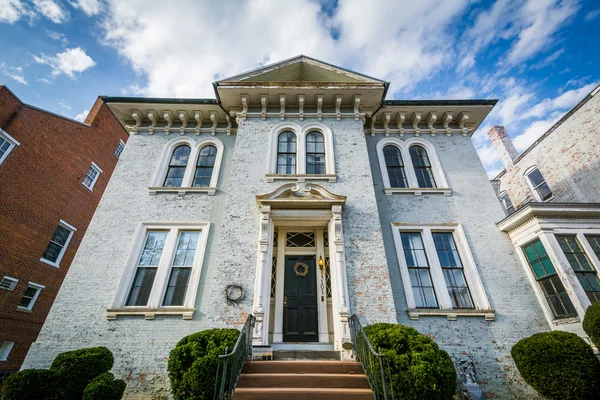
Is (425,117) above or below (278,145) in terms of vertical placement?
above

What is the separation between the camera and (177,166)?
1015 cm

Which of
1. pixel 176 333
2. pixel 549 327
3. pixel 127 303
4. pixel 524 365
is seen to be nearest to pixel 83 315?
pixel 127 303

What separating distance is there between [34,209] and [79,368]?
11041 millimetres

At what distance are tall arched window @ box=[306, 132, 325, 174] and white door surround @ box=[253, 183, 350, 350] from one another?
113 centimetres

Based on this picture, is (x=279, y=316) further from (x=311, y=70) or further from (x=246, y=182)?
(x=311, y=70)

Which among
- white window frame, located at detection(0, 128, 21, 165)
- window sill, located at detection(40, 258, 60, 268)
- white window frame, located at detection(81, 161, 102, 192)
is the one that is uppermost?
white window frame, located at detection(81, 161, 102, 192)

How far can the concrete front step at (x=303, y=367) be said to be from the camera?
5324 millimetres

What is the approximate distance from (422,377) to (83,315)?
25.7 ft

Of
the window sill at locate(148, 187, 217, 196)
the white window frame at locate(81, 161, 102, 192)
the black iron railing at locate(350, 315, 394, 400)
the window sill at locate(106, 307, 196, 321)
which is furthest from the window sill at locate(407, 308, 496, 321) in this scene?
the white window frame at locate(81, 161, 102, 192)

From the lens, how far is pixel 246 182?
8.91 metres

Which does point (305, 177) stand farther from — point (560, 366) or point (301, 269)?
point (560, 366)

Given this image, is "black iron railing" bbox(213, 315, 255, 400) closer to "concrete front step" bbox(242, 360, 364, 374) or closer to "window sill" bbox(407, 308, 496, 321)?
"concrete front step" bbox(242, 360, 364, 374)

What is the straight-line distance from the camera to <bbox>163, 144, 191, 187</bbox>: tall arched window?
983 cm

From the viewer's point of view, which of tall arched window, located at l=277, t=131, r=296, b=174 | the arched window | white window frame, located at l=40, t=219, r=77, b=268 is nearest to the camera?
tall arched window, located at l=277, t=131, r=296, b=174
